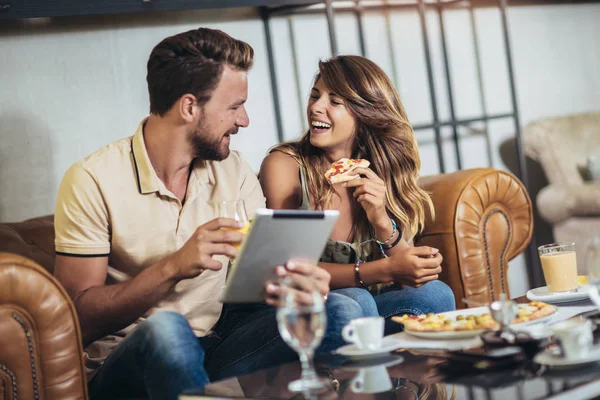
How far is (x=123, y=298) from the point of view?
196 centimetres

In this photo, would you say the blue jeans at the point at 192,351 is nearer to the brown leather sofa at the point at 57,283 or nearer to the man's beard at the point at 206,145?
the brown leather sofa at the point at 57,283

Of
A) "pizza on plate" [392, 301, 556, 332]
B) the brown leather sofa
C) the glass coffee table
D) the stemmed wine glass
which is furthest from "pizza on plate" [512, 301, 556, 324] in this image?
the brown leather sofa

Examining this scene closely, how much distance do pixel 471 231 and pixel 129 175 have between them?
45.8 inches

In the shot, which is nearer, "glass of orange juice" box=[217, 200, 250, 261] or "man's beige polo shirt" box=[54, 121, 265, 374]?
"glass of orange juice" box=[217, 200, 250, 261]

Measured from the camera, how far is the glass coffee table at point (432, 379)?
1.35 meters

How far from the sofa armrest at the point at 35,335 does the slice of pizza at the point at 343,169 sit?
3.04 ft

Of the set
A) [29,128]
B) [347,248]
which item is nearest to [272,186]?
[347,248]

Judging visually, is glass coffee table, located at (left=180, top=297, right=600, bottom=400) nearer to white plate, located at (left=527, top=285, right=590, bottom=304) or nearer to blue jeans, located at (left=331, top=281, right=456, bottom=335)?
white plate, located at (left=527, top=285, right=590, bottom=304)

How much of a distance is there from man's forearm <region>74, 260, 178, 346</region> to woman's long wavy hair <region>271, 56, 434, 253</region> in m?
0.78

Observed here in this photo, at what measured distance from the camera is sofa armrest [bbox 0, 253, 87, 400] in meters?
1.78

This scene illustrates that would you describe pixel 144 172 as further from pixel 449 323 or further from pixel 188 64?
pixel 449 323

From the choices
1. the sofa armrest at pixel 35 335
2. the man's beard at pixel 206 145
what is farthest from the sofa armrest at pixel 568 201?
the sofa armrest at pixel 35 335

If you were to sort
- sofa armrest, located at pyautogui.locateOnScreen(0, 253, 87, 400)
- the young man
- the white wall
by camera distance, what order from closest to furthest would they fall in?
sofa armrest, located at pyautogui.locateOnScreen(0, 253, 87, 400), the young man, the white wall

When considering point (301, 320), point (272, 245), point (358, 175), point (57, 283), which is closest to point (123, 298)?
point (57, 283)
